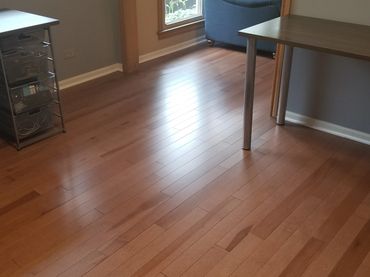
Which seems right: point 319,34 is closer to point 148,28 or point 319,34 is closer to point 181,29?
point 148,28

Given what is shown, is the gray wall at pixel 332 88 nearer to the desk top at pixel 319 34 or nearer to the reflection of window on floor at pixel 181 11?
the desk top at pixel 319 34

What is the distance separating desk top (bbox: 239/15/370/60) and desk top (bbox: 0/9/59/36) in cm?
117

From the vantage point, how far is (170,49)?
4555 mm

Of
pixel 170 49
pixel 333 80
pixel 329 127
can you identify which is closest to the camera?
pixel 333 80

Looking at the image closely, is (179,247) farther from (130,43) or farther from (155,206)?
(130,43)

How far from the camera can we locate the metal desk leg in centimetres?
287

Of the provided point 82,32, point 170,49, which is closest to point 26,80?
point 82,32

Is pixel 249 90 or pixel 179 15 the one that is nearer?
pixel 249 90

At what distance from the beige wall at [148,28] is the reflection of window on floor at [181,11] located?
201 mm

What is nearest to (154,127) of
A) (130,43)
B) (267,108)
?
(267,108)

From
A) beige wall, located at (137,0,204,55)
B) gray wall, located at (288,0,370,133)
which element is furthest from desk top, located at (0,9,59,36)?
gray wall, located at (288,0,370,133)

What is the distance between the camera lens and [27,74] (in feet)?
8.87

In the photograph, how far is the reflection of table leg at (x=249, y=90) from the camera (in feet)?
8.18

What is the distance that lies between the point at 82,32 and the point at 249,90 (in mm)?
1709
